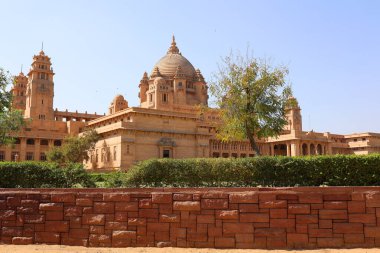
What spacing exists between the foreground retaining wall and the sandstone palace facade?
23.5 metres

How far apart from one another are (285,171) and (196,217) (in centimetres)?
551

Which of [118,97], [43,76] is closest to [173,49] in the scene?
[118,97]

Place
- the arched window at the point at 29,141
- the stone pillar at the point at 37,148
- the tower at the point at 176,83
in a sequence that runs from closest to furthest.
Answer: the stone pillar at the point at 37,148, the arched window at the point at 29,141, the tower at the point at 176,83

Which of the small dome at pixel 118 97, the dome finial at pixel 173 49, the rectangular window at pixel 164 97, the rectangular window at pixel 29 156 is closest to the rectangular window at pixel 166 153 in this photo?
the rectangular window at pixel 29 156

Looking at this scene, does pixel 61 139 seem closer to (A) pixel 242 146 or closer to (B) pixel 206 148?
(B) pixel 206 148

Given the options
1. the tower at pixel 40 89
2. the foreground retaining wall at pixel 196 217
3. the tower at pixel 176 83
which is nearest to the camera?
the foreground retaining wall at pixel 196 217

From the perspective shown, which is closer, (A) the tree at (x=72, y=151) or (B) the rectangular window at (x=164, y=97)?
(A) the tree at (x=72, y=151)

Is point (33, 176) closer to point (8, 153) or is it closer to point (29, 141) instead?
point (8, 153)

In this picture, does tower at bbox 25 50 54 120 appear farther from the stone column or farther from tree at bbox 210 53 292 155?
tree at bbox 210 53 292 155

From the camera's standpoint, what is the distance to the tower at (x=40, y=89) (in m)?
71.8

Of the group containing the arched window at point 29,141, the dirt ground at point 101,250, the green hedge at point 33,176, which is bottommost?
the dirt ground at point 101,250

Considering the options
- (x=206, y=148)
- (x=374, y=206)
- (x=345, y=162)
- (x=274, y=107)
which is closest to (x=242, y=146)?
(x=206, y=148)

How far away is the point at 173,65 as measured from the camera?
91.7 meters

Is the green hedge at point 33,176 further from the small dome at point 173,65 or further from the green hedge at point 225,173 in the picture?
the small dome at point 173,65
